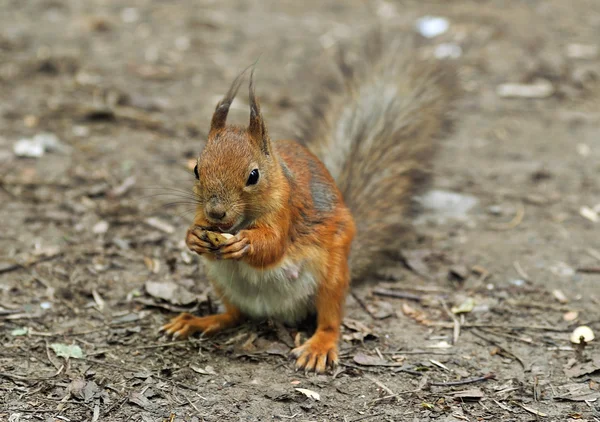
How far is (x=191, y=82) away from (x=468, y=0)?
10.9 ft

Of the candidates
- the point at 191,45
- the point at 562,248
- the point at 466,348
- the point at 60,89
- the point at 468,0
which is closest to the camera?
the point at 466,348

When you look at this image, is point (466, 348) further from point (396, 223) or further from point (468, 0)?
point (468, 0)

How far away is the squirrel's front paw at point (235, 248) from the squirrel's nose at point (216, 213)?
3.7 inches

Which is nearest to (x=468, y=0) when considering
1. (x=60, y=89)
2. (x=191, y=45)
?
(x=191, y=45)

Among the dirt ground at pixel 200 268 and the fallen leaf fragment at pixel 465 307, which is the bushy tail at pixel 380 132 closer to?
the dirt ground at pixel 200 268

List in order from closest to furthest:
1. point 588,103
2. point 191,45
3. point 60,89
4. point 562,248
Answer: point 562,248
point 60,89
point 588,103
point 191,45

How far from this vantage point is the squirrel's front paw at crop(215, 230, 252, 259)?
267cm

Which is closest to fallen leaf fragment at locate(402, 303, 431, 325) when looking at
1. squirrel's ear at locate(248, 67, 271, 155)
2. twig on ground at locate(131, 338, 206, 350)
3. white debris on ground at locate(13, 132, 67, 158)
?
twig on ground at locate(131, 338, 206, 350)

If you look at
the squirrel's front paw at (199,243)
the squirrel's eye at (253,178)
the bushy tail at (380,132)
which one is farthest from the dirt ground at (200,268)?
the squirrel's eye at (253,178)

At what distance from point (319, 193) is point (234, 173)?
52 centimetres

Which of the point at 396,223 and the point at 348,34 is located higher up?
the point at 348,34

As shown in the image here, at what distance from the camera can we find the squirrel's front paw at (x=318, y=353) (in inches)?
118

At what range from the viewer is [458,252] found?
4.00m

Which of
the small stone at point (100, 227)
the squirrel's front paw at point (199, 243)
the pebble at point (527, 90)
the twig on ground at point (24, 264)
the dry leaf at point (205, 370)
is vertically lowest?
the dry leaf at point (205, 370)
